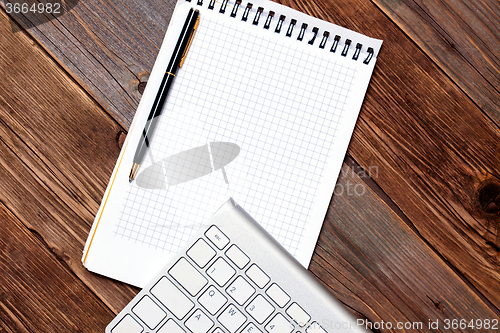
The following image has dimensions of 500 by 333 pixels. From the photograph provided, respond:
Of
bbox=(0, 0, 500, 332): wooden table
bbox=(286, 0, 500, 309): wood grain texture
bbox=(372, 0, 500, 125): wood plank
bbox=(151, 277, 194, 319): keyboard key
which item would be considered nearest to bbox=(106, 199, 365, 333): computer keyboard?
bbox=(151, 277, 194, 319): keyboard key

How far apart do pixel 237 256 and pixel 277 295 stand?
3.0 inches

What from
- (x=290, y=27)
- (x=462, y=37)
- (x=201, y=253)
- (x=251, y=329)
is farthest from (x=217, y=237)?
(x=462, y=37)

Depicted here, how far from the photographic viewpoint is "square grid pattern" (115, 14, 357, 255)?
0.53 m

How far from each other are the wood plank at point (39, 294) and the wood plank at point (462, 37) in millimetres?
707

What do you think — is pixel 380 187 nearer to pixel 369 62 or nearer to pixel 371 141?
pixel 371 141

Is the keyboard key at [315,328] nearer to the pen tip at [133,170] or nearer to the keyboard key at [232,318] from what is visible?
the keyboard key at [232,318]

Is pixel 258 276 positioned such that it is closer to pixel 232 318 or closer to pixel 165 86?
pixel 232 318

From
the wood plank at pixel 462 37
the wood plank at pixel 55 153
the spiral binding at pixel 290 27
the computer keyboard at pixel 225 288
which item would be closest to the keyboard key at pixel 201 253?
the computer keyboard at pixel 225 288

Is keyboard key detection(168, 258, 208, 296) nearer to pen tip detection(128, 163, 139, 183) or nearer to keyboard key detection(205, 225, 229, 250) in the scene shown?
keyboard key detection(205, 225, 229, 250)

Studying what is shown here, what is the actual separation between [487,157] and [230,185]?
0.44 metres

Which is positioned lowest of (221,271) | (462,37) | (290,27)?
(221,271)

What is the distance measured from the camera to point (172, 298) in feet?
1.45

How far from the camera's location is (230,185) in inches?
21.1

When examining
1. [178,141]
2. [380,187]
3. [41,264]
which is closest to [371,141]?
[380,187]
